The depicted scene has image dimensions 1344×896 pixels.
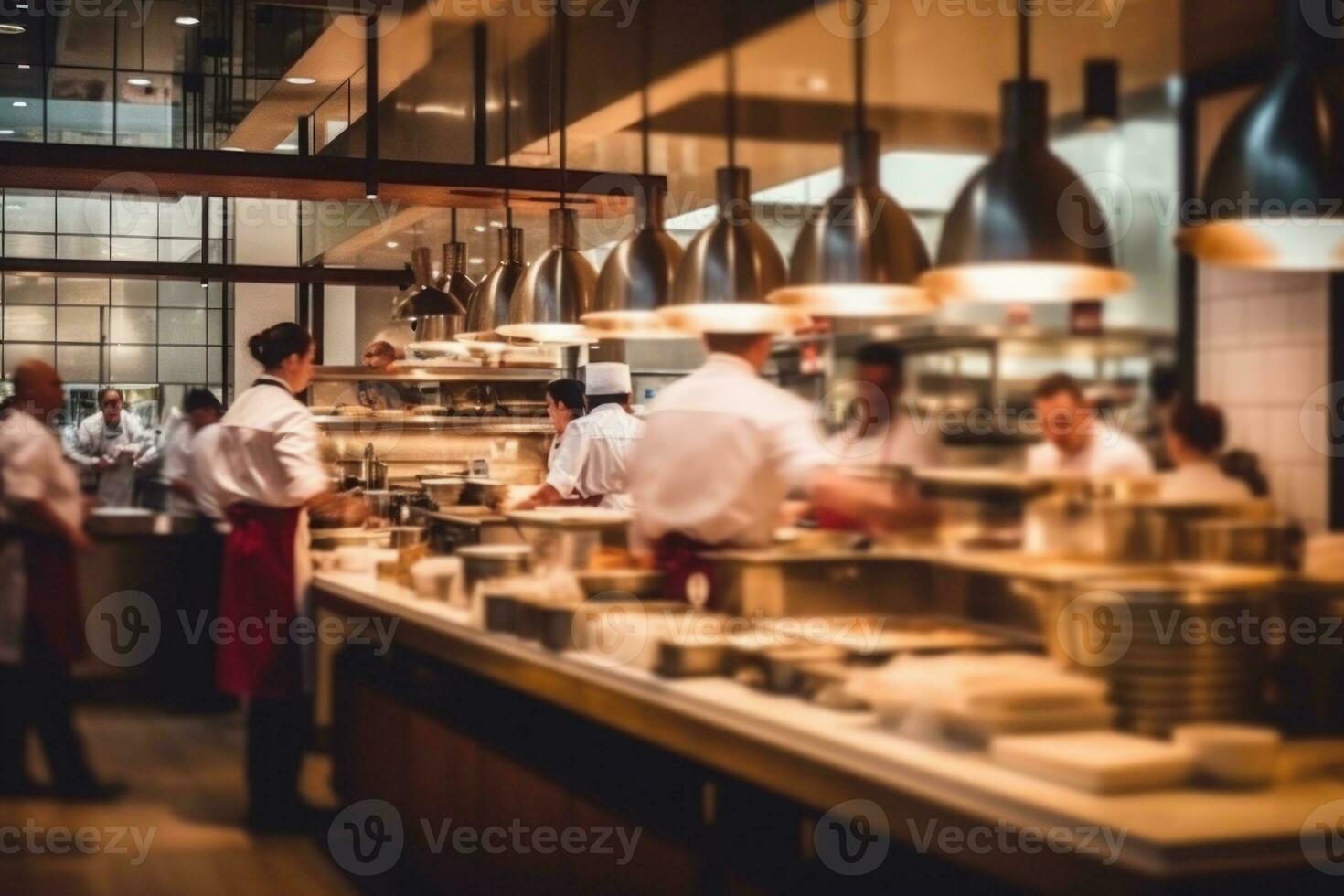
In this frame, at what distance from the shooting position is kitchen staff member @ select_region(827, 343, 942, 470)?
389cm

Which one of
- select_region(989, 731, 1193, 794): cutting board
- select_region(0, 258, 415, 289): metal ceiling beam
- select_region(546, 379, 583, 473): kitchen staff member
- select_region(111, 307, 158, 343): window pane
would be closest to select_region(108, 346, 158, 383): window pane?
select_region(111, 307, 158, 343): window pane

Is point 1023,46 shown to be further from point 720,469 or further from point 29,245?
point 29,245

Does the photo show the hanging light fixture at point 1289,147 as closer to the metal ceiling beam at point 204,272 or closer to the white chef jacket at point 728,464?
the white chef jacket at point 728,464

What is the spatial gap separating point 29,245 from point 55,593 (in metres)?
10.8

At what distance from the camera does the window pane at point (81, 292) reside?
47.9ft

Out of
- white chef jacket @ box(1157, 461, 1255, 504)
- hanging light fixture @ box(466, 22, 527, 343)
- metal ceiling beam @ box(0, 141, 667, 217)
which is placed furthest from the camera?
metal ceiling beam @ box(0, 141, 667, 217)

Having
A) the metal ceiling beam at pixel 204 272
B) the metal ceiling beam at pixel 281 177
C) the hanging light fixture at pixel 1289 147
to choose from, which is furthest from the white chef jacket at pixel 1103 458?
the metal ceiling beam at pixel 204 272

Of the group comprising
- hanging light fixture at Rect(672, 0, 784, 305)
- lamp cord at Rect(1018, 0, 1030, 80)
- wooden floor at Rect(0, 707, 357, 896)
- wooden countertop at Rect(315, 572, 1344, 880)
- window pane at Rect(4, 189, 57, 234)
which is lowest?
wooden floor at Rect(0, 707, 357, 896)

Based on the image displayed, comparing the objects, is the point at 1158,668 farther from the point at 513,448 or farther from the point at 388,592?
the point at 513,448

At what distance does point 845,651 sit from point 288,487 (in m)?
2.46

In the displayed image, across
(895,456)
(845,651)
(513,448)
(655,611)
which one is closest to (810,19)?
(895,456)

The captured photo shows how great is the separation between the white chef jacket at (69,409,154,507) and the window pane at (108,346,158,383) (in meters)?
10.2

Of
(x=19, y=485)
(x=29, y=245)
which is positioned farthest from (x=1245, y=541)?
(x=29, y=245)

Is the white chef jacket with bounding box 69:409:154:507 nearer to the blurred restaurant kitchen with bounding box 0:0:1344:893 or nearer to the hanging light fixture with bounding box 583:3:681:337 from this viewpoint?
the blurred restaurant kitchen with bounding box 0:0:1344:893
